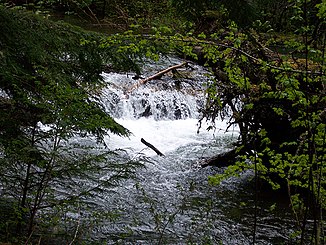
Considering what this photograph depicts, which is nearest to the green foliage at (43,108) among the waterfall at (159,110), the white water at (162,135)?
the white water at (162,135)

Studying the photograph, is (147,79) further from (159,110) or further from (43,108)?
(43,108)

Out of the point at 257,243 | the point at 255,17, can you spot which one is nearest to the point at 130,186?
the point at 257,243

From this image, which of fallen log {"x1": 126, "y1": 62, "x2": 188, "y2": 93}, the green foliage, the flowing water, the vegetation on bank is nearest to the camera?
the vegetation on bank

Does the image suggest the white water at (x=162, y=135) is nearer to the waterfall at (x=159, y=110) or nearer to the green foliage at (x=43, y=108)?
the waterfall at (x=159, y=110)

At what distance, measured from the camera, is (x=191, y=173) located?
27.2ft

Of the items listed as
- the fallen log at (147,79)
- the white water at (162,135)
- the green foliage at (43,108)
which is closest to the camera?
the green foliage at (43,108)

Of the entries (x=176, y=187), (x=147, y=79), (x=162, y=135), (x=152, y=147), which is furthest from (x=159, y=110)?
(x=176, y=187)

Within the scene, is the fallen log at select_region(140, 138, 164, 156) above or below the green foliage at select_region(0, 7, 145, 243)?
below

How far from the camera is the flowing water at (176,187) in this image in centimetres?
595

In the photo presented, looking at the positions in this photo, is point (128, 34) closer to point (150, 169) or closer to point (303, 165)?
point (303, 165)

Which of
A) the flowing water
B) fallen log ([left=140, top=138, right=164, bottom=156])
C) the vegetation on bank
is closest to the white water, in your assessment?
the flowing water

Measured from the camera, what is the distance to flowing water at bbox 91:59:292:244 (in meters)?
5.95

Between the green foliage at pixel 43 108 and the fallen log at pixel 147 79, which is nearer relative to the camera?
the green foliage at pixel 43 108

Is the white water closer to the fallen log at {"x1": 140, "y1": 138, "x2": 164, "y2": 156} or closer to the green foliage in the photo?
the fallen log at {"x1": 140, "y1": 138, "x2": 164, "y2": 156}
